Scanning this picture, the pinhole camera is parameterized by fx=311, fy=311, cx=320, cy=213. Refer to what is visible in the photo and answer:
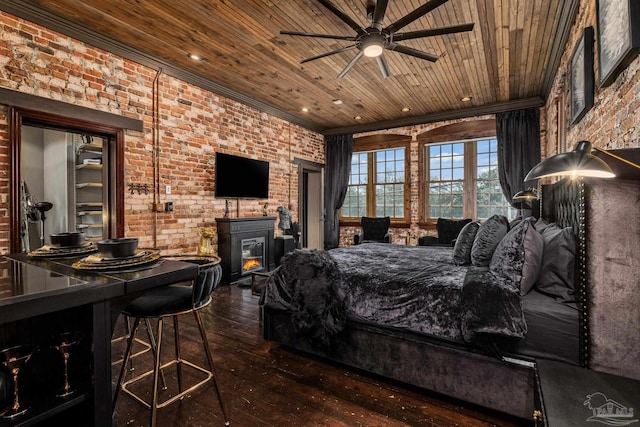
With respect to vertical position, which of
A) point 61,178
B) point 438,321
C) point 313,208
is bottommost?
point 438,321

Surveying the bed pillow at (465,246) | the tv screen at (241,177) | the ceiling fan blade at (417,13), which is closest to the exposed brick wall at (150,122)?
the tv screen at (241,177)

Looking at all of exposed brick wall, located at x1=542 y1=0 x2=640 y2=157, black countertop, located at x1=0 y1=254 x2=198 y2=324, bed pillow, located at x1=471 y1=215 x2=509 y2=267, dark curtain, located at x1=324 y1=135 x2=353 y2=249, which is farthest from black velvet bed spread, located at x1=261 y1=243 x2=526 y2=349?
dark curtain, located at x1=324 y1=135 x2=353 y2=249

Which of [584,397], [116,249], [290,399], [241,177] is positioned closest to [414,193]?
[241,177]

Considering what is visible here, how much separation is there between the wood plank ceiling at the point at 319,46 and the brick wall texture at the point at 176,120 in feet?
0.63

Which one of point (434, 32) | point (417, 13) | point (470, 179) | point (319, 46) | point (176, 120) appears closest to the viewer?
point (417, 13)

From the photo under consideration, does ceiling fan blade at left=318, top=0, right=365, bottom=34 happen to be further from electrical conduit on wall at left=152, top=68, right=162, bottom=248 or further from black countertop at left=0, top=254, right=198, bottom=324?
electrical conduit on wall at left=152, top=68, right=162, bottom=248

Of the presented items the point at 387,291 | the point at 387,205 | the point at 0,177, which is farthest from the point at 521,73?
the point at 0,177

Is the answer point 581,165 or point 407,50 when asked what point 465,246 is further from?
point 407,50

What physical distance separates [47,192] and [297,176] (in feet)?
13.9

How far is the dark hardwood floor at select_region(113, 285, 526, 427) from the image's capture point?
1.75 m

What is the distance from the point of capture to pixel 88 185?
197 inches

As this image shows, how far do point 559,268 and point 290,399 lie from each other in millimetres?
1817

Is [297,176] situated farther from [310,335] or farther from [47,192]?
[310,335]

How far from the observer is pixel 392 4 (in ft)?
9.37
